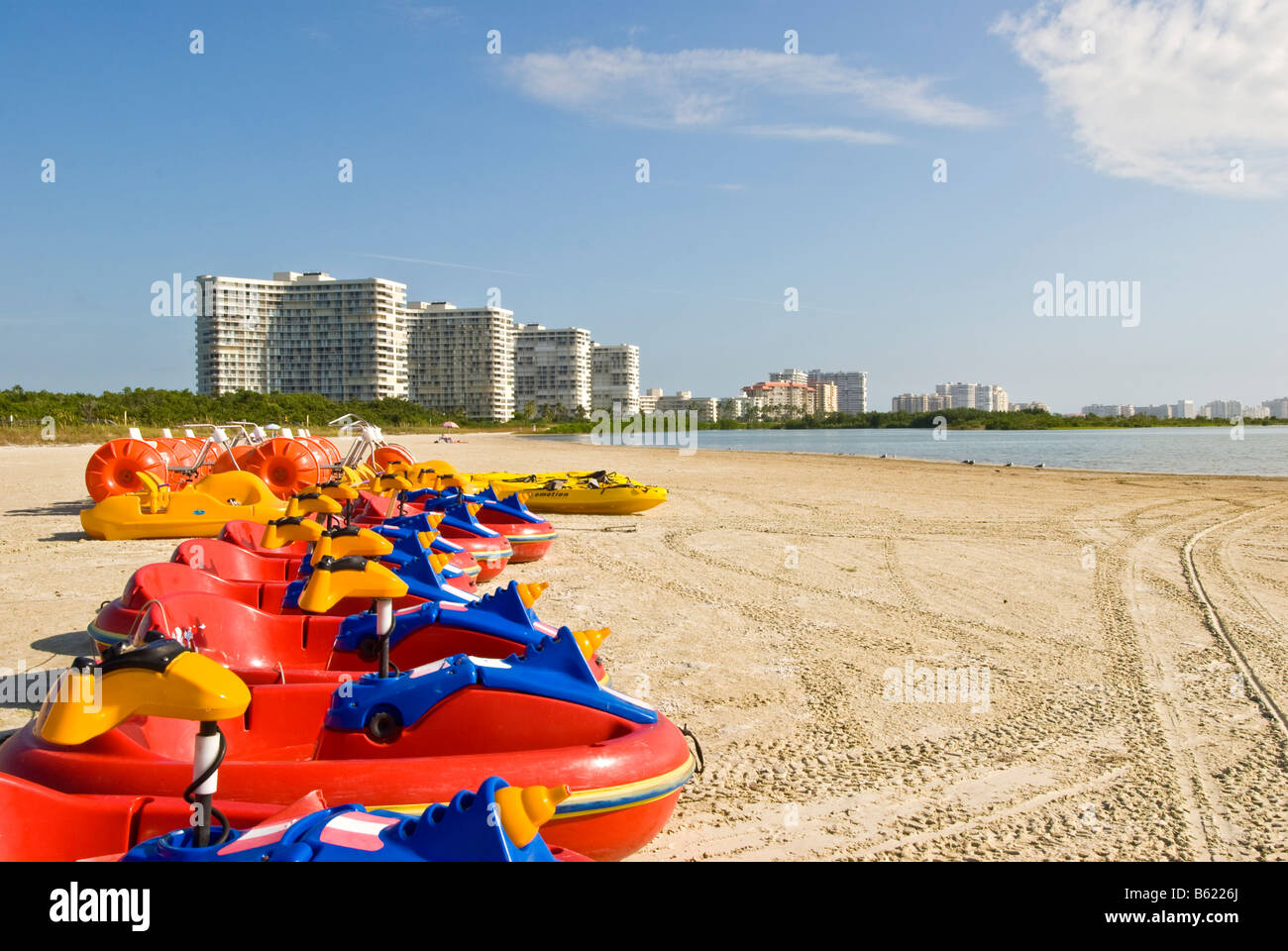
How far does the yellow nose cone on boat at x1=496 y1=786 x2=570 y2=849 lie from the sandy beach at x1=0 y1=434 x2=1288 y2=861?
4.52 feet

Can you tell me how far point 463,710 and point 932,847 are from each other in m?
1.89

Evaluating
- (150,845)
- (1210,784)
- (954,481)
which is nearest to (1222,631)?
(1210,784)

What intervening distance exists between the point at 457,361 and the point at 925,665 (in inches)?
4703

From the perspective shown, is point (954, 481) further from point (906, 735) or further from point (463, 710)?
point (463, 710)

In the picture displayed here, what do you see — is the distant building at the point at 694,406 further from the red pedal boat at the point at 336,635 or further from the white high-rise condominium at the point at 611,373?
the red pedal boat at the point at 336,635

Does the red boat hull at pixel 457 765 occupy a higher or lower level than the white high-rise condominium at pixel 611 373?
lower

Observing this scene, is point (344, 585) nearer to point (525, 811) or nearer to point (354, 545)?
point (354, 545)

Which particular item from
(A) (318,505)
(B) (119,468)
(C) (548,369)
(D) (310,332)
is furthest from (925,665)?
(C) (548,369)

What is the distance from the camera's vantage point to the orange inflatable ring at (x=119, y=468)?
40.4ft

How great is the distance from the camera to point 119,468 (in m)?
12.4

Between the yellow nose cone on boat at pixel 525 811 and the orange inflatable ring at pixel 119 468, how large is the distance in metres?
12.5

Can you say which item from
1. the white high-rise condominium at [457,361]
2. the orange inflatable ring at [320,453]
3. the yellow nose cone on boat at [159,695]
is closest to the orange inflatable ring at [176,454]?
the orange inflatable ring at [320,453]

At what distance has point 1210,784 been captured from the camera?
382 cm

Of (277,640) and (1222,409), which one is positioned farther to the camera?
(1222,409)
